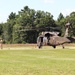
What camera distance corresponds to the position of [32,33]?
144 m

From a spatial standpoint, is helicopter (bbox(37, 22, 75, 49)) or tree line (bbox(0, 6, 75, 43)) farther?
tree line (bbox(0, 6, 75, 43))

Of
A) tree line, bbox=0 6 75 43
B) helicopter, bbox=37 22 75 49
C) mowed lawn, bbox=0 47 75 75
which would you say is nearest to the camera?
mowed lawn, bbox=0 47 75 75

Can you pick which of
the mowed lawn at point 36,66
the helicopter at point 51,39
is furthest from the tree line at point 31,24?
the mowed lawn at point 36,66

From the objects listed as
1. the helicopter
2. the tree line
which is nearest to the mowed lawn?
the helicopter

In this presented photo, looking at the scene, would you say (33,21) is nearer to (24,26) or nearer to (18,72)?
(24,26)

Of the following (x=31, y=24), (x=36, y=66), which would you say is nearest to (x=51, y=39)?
(x=36, y=66)

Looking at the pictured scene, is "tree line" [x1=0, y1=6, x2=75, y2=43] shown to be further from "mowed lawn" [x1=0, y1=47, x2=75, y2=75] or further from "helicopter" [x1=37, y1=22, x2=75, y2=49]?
"mowed lawn" [x1=0, y1=47, x2=75, y2=75]

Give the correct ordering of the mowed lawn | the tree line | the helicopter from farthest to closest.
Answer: the tree line < the helicopter < the mowed lawn

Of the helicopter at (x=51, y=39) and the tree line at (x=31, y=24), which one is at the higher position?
the tree line at (x=31, y=24)

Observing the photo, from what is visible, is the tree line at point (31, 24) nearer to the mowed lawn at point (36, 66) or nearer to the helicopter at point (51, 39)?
the helicopter at point (51, 39)

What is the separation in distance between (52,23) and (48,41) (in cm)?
8705

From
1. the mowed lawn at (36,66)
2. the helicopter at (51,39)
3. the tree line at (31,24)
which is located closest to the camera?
the mowed lawn at (36,66)

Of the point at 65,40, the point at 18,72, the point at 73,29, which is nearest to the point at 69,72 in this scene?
the point at 18,72

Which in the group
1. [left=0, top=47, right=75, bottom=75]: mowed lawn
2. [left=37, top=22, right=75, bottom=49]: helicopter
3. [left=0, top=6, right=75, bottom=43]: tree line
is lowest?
[left=0, top=47, right=75, bottom=75]: mowed lawn
